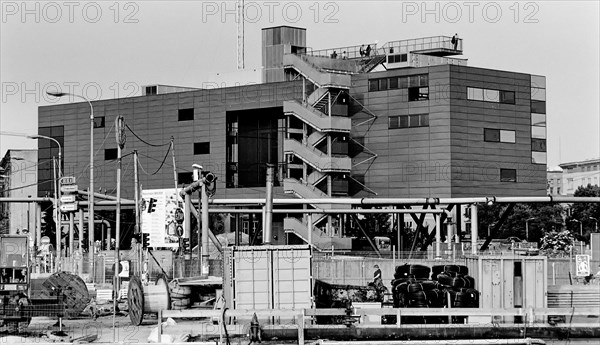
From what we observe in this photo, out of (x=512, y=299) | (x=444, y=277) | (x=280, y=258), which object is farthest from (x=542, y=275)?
(x=280, y=258)

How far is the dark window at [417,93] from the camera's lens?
111375mm

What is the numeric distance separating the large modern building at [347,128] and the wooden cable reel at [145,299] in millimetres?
60883

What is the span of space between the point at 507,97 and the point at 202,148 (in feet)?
105

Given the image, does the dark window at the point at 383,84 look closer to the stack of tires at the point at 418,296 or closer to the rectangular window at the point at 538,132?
the rectangular window at the point at 538,132

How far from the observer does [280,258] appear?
120 ft

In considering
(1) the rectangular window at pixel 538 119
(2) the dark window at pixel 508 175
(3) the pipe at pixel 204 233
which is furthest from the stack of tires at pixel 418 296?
(1) the rectangular window at pixel 538 119

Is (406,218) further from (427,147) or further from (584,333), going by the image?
(584,333)

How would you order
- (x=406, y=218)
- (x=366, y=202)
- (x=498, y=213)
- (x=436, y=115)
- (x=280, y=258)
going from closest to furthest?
(x=280, y=258)
(x=366, y=202)
(x=436, y=115)
(x=406, y=218)
(x=498, y=213)

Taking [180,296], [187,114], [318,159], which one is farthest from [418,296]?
[187,114]

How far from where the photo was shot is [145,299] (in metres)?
40.1

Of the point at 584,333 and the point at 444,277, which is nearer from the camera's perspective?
the point at 584,333

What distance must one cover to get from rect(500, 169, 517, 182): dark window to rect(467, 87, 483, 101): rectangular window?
301 inches

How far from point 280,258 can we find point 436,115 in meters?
75.3

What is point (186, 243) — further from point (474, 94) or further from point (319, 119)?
point (474, 94)
